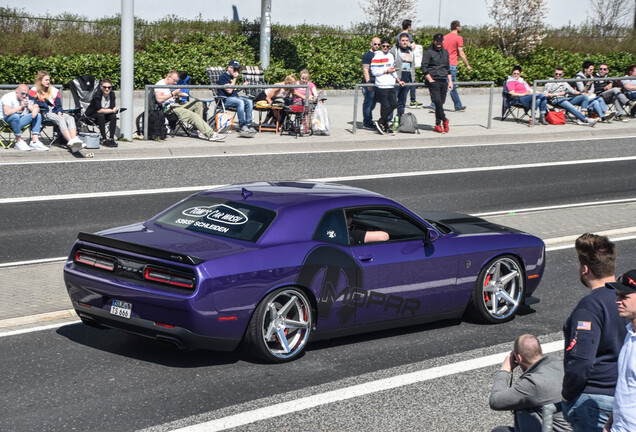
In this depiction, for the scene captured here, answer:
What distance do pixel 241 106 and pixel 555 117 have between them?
8.83m

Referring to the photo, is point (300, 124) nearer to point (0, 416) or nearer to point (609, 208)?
point (609, 208)

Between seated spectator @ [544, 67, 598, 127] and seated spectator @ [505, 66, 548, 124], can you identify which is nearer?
seated spectator @ [505, 66, 548, 124]

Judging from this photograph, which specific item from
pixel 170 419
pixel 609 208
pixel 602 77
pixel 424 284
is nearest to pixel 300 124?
pixel 609 208

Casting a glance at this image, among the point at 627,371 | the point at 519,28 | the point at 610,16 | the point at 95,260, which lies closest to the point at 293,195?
the point at 95,260

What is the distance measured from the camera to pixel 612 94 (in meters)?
25.8

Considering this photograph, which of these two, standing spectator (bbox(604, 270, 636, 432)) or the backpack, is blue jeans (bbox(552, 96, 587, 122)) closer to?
the backpack

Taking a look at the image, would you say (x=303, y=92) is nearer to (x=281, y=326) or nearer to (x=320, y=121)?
(x=320, y=121)

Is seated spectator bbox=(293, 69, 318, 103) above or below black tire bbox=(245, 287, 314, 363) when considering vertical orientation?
above

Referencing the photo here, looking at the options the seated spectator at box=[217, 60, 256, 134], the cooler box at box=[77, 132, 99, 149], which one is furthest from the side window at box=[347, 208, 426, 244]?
the seated spectator at box=[217, 60, 256, 134]

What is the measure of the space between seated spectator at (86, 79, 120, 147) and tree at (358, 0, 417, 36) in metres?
17.8

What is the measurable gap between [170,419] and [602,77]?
830 inches

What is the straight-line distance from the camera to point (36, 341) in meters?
8.66

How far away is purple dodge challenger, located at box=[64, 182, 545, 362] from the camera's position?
768 centimetres

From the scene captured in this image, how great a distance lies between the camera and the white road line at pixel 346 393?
6.75 meters
